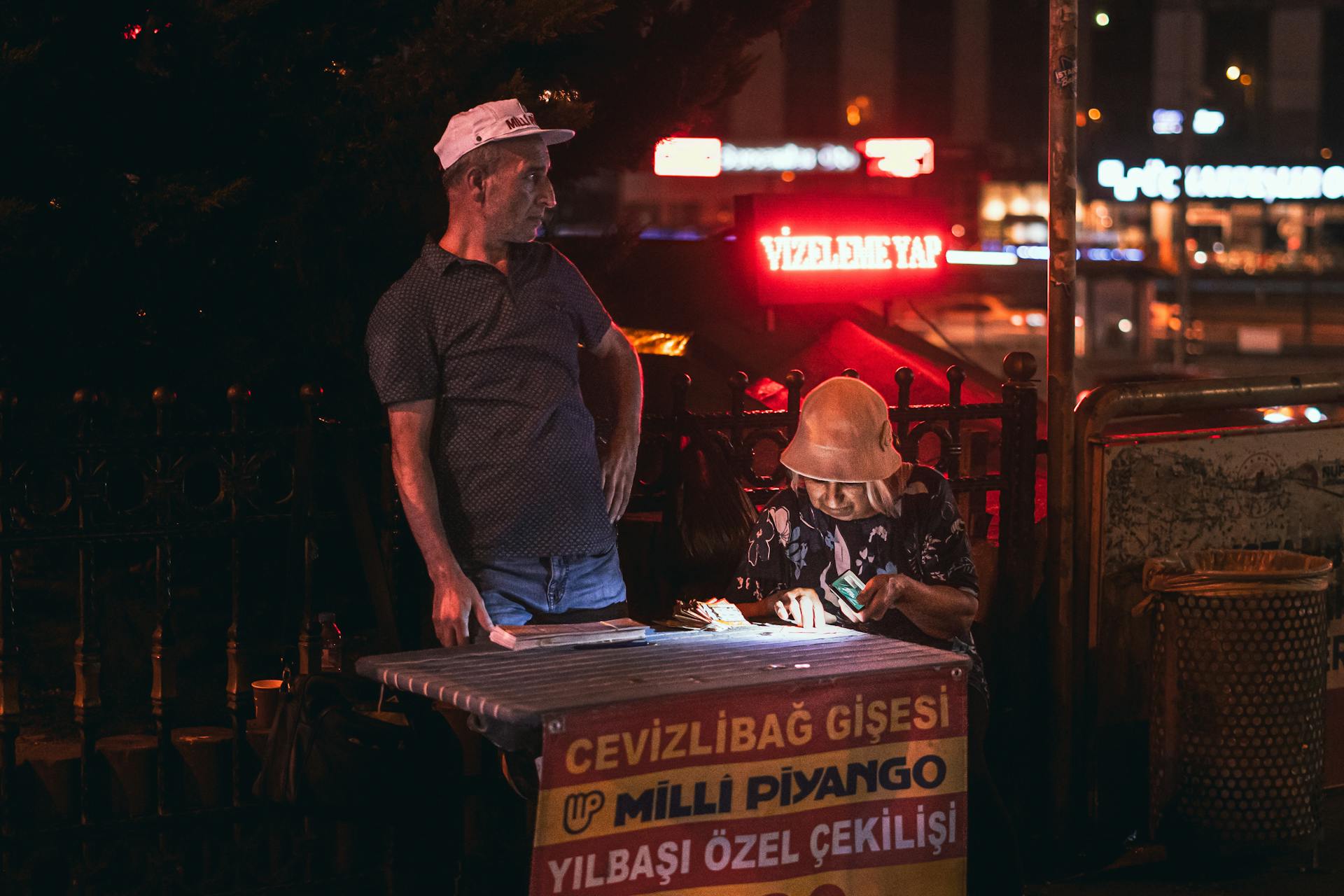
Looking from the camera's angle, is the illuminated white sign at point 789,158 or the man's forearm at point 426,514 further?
the illuminated white sign at point 789,158

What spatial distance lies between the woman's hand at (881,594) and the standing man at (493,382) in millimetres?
736

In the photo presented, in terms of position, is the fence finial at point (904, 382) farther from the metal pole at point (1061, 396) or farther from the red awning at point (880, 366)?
the red awning at point (880, 366)

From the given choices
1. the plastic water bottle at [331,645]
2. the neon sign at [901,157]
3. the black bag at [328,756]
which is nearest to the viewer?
the black bag at [328,756]

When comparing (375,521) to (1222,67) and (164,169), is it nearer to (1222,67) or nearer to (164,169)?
(164,169)

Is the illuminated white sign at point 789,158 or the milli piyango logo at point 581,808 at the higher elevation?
the illuminated white sign at point 789,158

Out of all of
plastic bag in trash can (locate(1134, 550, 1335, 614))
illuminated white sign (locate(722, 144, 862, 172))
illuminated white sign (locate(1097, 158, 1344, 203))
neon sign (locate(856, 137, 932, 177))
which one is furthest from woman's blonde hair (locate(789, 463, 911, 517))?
illuminated white sign (locate(1097, 158, 1344, 203))

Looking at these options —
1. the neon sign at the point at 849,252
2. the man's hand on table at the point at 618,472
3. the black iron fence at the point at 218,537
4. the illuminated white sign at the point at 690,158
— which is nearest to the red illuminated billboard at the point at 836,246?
the neon sign at the point at 849,252

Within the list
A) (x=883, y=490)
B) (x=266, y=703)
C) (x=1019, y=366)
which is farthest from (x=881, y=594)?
(x=266, y=703)

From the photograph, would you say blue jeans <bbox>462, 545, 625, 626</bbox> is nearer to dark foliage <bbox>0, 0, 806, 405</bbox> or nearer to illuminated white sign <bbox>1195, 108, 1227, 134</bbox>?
dark foliage <bbox>0, 0, 806, 405</bbox>

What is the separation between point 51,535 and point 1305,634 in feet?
12.4

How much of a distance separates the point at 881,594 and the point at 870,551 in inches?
6.9

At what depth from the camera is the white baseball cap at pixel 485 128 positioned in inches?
156

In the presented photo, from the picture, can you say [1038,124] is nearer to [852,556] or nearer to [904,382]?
[904,382]

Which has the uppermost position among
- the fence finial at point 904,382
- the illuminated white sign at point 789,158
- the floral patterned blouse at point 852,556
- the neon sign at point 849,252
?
the illuminated white sign at point 789,158
